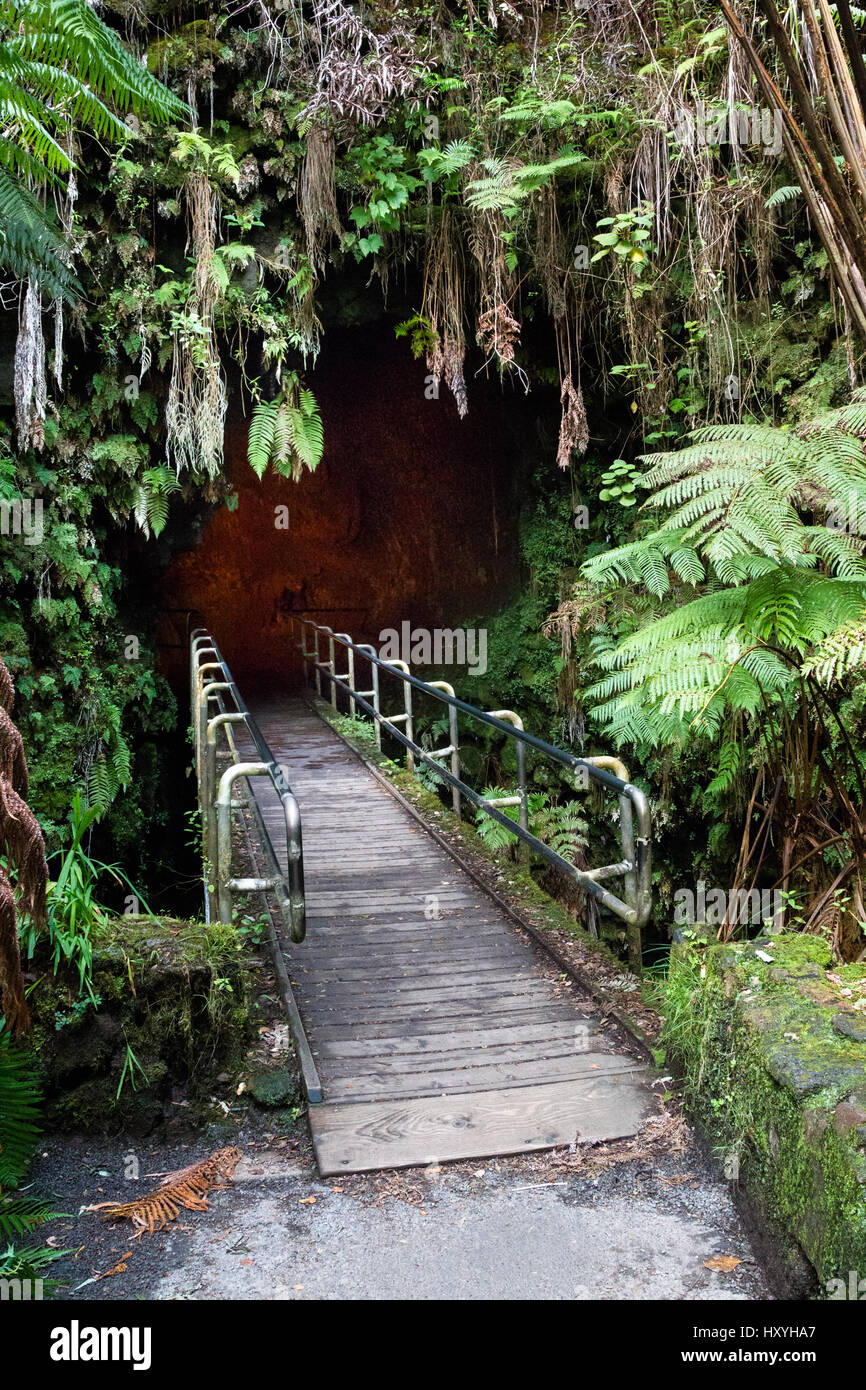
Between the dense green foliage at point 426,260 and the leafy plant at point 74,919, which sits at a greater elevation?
the dense green foliage at point 426,260

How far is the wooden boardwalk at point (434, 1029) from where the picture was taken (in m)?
2.97

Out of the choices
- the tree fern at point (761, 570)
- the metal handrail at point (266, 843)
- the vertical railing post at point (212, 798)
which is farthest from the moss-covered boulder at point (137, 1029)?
the tree fern at point (761, 570)

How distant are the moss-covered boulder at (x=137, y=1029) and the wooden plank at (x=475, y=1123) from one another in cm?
44

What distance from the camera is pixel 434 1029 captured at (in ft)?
11.9

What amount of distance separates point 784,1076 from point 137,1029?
1.99 m

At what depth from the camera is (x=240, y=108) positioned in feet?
24.3

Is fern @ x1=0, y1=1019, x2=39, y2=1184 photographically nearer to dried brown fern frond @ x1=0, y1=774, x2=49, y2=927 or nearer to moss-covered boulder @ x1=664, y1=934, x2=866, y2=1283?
dried brown fern frond @ x1=0, y1=774, x2=49, y2=927

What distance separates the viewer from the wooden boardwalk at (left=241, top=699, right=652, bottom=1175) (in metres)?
2.97

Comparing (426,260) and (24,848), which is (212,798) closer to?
(24,848)

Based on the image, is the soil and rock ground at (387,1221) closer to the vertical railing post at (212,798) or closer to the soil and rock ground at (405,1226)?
the soil and rock ground at (405,1226)

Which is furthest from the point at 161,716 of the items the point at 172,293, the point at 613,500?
the point at 613,500

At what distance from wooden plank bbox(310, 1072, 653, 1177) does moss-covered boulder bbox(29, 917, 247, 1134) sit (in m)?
0.44

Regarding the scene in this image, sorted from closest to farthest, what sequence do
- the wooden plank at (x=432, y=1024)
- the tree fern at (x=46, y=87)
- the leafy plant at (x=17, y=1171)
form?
the leafy plant at (x=17, y=1171)
the tree fern at (x=46, y=87)
the wooden plank at (x=432, y=1024)

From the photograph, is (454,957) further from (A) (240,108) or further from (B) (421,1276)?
(A) (240,108)
